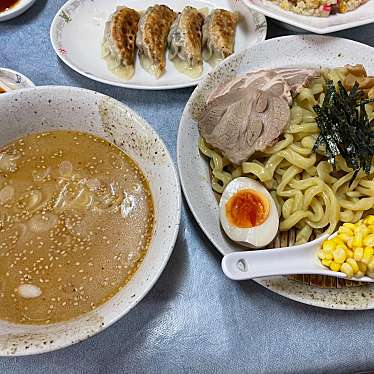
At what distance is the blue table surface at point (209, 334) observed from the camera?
1.43 metres

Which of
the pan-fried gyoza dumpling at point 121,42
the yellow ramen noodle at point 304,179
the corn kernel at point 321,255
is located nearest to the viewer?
the corn kernel at point 321,255

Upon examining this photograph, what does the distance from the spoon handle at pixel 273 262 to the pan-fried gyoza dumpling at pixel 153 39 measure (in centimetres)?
84

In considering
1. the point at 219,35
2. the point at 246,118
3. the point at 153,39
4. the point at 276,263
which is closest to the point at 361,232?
the point at 276,263

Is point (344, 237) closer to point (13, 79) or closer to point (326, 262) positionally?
point (326, 262)

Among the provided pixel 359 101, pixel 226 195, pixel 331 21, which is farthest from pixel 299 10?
pixel 226 195

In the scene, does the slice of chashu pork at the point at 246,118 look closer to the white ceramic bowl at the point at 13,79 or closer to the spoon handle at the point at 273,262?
the spoon handle at the point at 273,262

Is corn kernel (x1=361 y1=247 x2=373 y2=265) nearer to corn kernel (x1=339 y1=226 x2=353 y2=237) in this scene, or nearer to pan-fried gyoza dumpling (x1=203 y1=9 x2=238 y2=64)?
corn kernel (x1=339 y1=226 x2=353 y2=237)

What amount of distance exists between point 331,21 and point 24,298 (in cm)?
141

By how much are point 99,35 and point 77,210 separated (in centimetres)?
96

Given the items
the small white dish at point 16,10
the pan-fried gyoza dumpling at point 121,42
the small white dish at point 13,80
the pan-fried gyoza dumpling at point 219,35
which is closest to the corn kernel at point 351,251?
the pan-fried gyoza dumpling at point 219,35

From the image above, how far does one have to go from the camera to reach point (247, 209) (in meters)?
1.51

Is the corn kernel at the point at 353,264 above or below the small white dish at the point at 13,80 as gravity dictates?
below

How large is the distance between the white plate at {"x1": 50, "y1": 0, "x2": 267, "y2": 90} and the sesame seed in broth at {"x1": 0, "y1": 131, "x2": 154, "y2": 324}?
52cm

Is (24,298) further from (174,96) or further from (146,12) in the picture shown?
(146,12)
